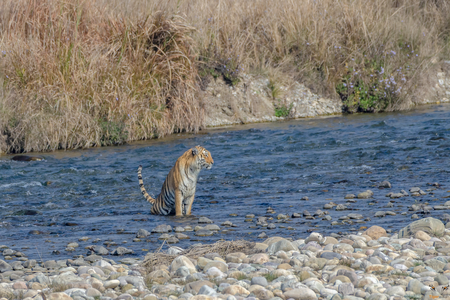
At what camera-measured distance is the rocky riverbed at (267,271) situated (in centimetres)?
433

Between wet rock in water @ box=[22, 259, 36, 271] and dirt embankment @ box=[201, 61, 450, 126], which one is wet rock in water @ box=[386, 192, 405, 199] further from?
dirt embankment @ box=[201, 61, 450, 126]

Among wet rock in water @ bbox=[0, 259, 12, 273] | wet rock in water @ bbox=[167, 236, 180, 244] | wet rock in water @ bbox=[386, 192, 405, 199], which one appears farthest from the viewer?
wet rock in water @ bbox=[386, 192, 405, 199]

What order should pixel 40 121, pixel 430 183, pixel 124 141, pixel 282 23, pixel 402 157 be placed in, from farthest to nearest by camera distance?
pixel 282 23 < pixel 124 141 < pixel 40 121 < pixel 402 157 < pixel 430 183

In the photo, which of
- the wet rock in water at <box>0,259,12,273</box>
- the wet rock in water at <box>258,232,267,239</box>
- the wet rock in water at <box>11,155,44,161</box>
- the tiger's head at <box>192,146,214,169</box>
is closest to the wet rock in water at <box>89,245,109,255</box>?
the wet rock in water at <box>0,259,12,273</box>

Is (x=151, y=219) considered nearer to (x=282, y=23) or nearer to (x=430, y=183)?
(x=430, y=183)

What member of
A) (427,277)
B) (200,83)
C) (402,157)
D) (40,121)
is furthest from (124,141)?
(427,277)

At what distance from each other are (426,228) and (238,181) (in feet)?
13.3

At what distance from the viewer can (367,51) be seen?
16.3m

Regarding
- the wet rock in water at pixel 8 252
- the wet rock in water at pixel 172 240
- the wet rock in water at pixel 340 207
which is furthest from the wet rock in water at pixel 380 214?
the wet rock in water at pixel 8 252

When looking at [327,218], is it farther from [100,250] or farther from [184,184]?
[100,250]

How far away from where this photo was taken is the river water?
22.5ft

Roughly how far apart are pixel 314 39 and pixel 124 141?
6490 millimetres

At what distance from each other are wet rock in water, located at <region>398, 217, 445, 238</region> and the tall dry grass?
8236mm

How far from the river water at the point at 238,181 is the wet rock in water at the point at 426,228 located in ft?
1.73
